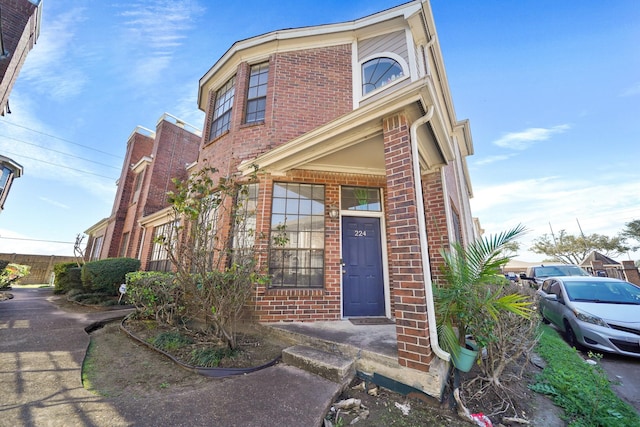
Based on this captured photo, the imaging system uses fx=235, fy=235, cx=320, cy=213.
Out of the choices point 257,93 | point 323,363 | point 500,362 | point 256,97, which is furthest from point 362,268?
point 257,93

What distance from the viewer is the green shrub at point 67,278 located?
365 inches

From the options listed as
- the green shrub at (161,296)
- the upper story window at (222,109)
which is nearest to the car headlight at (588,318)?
the green shrub at (161,296)

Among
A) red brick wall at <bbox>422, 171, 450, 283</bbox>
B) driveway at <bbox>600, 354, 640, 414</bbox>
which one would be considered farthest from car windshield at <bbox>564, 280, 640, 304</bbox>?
red brick wall at <bbox>422, 171, 450, 283</bbox>

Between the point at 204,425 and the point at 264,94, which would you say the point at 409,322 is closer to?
the point at 204,425

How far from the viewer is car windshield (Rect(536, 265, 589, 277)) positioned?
9.83 meters

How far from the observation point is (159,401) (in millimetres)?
2070

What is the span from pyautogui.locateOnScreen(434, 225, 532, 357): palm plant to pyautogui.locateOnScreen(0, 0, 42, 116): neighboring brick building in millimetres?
13209

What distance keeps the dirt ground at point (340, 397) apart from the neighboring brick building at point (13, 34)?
33.8ft

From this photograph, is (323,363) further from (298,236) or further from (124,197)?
(124,197)

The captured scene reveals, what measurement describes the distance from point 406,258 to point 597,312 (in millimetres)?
4646

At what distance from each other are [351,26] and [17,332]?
370 inches

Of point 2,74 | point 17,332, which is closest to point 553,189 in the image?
point 17,332

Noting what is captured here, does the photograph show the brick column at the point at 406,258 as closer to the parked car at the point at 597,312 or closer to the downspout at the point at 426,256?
the downspout at the point at 426,256

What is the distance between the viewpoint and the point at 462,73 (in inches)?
291
